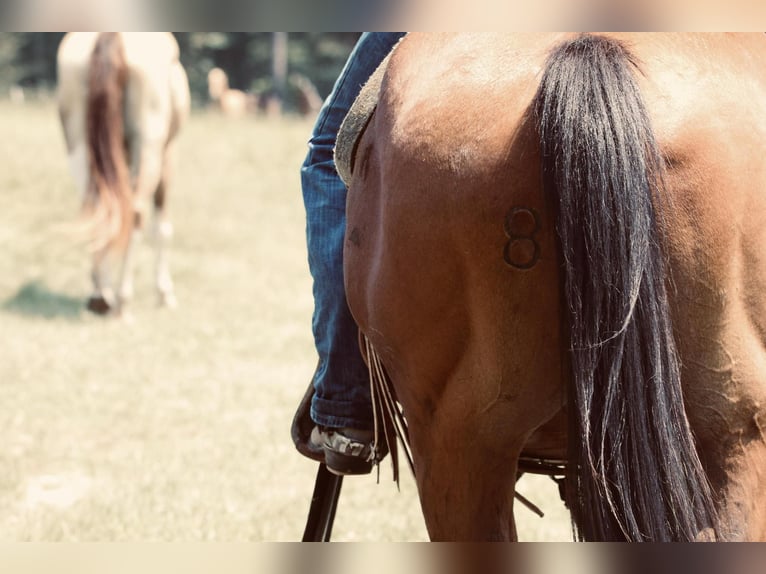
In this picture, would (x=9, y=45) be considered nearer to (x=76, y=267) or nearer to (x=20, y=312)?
(x=76, y=267)

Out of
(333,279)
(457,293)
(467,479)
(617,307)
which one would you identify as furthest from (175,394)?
(617,307)

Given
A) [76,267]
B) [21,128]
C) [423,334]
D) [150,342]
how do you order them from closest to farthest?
1. [423,334]
2. [150,342]
3. [76,267]
4. [21,128]

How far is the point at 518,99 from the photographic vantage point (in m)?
1.43

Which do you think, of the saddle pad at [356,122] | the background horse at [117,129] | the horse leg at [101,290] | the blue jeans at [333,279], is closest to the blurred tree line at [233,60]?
the background horse at [117,129]

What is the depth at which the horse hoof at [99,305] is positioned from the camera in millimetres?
7345

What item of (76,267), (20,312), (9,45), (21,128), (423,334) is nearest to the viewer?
(423,334)

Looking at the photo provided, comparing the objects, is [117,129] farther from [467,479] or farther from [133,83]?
[467,479]

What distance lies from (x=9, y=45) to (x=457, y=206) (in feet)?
76.8

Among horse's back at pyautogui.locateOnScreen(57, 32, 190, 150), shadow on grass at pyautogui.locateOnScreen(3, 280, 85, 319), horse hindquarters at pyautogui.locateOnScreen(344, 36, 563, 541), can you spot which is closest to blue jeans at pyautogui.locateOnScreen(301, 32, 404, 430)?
horse hindquarters at pyautogui.locateOnScreen(344, 36, 563, 541)

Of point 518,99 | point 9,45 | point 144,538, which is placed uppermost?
point 518,99

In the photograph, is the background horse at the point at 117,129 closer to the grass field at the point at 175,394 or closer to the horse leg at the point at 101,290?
the horse leg at the point at 101,290

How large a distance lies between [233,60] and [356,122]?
2062cm

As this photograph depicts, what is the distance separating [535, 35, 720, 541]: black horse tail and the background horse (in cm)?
571

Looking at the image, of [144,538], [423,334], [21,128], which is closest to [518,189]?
[423,334]
